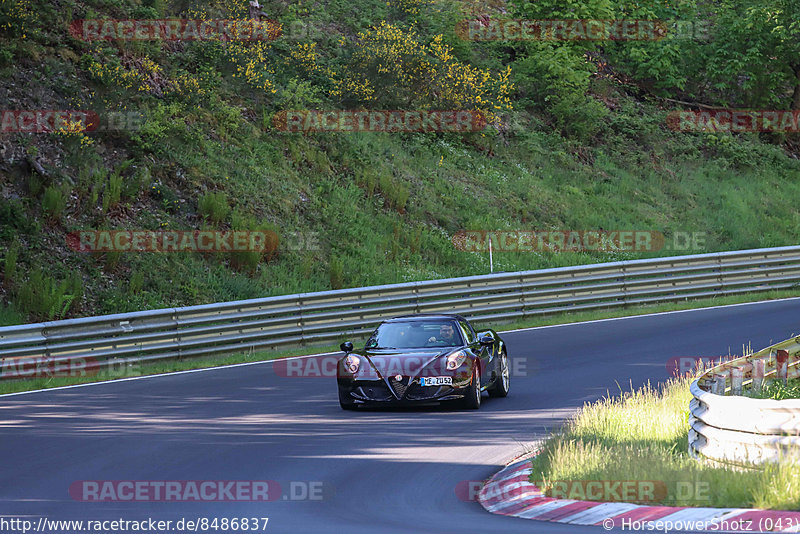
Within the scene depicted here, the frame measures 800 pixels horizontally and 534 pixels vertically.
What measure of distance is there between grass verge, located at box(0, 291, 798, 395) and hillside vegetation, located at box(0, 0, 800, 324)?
3.10m

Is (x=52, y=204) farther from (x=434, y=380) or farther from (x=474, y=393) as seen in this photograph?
(x=474, y=393)

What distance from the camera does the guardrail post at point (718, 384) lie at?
32.3 ft

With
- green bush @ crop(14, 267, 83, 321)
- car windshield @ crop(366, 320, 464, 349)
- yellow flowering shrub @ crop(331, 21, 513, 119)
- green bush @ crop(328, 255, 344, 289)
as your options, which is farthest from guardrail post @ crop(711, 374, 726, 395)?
yellow flowering shrub @ crop(331, 21, 513, 119)

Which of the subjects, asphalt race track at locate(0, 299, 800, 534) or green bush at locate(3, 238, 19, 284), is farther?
green bush at locate(3, 238, 19, 284)

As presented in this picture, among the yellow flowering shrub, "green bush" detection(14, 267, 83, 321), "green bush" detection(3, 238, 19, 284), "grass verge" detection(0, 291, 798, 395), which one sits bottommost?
"grass verge" detection(0, 291, 798, 395)

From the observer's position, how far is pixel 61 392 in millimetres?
16250

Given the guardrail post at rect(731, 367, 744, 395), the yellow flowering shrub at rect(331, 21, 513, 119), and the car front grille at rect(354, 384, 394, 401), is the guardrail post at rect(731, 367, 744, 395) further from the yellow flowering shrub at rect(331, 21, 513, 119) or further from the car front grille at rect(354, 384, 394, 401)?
the yellow flowering shrub at rect(331, 21, 513, 119)

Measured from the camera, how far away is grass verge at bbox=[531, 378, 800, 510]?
24.9 ft

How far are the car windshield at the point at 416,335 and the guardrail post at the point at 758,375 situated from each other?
464 centimetres

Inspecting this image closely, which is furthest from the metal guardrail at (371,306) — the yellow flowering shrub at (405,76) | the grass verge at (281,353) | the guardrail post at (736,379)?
the guardrail post at (736,379)

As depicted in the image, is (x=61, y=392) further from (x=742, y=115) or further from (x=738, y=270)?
(x=742, y=115)

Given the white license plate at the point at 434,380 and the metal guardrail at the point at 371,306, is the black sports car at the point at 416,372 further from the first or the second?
the metal guardrail at the point at 371,306

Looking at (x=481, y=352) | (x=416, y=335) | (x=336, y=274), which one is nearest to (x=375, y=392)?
(x=416, y=335)

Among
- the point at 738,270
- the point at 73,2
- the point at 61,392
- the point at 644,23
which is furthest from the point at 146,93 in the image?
the point at 644,23
